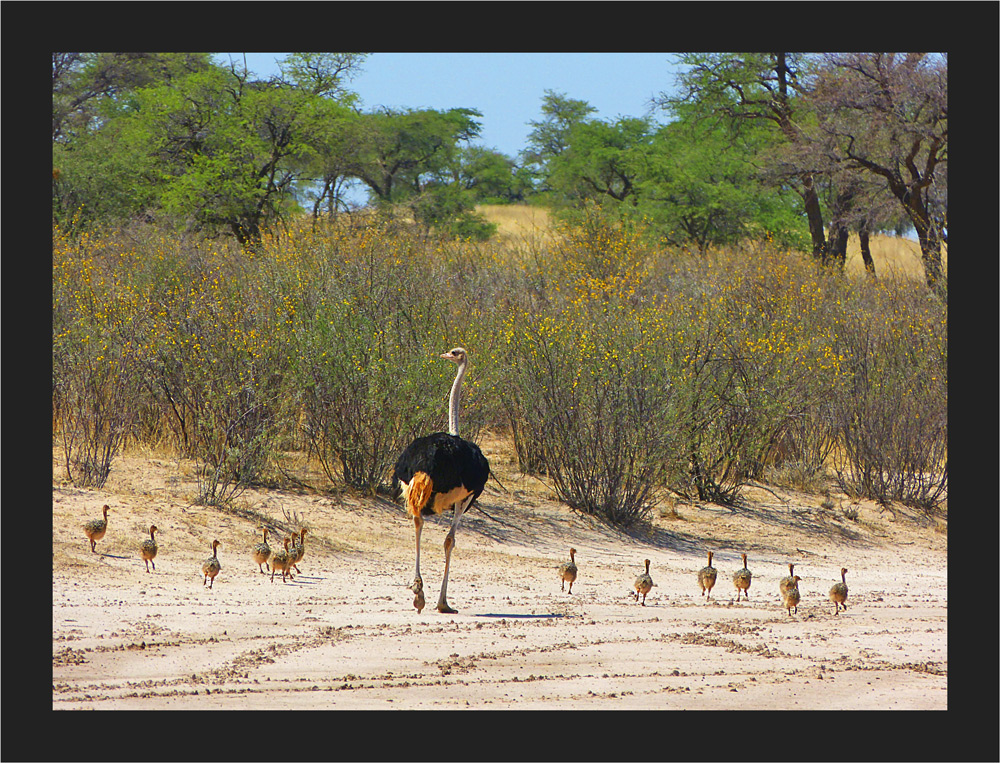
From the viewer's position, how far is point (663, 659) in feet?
24.9

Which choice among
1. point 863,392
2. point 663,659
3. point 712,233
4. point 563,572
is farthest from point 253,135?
point 663,659

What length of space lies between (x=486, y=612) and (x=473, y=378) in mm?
4917

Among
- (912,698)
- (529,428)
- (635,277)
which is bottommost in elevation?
(912,698)

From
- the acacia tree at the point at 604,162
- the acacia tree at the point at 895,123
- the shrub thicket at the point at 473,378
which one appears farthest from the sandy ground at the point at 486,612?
the acacia tree at the point at 604,162

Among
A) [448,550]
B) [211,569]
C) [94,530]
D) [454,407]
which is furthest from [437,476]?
[94,530]

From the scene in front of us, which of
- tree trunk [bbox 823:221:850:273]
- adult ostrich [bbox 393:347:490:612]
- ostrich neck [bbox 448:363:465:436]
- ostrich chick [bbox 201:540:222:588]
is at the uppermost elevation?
tree trunk [bbox 823:221:850:273]

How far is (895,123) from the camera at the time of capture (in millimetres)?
25344

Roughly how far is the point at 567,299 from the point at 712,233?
17.9m

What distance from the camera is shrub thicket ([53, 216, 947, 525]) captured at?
12906mm

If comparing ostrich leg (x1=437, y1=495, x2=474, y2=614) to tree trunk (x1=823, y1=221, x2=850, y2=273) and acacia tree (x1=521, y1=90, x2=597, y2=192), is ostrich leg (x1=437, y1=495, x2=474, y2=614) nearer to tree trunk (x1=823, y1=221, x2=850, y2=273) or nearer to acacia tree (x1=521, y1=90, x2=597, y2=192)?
tree trunk (x1=823, y1=221, x2=850, y2=273)

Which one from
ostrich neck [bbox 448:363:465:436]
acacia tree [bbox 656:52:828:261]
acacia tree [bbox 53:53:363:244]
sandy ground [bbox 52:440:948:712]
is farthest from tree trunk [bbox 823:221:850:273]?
ostrich neck [bbox 448:363:465:436]

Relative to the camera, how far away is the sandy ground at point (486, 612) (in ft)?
22.1

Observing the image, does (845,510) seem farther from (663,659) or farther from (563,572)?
(663,659)

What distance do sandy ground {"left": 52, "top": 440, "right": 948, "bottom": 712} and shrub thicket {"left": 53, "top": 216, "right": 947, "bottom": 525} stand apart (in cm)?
57
